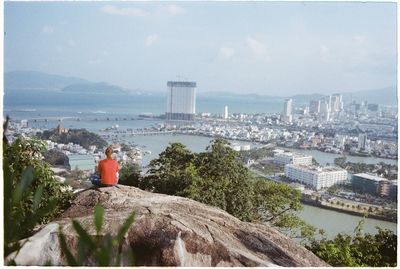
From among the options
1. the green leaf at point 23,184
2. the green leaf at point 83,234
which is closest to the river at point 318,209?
the green leaf at point 23,184

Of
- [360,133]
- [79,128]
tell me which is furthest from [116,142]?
[360,133]

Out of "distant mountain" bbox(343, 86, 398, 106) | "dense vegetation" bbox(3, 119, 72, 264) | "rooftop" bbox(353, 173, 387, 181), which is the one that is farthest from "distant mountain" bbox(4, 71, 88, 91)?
"rooftop" bbox(353, 173, 387, 181)

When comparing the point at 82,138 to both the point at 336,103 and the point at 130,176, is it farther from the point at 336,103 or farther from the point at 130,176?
the point at 336,103

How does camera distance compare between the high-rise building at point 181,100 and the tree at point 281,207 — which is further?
the tree at point 281,207

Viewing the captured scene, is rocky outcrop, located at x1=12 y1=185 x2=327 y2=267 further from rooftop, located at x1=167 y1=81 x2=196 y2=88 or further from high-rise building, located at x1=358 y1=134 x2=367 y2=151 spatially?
high-rise building, located at x1=358 y1=134 x2=367 y2=151

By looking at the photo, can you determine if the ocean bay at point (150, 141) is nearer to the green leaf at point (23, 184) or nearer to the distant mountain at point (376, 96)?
the distant mountain at point (376, 96)

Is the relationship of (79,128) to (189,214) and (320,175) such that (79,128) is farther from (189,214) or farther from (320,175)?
(320,175)

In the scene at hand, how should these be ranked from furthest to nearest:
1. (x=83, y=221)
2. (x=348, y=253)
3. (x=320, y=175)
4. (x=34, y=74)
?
(x=320, y=175), (x=348, y=253), (x=34, y=74), (x=83, y=221)
